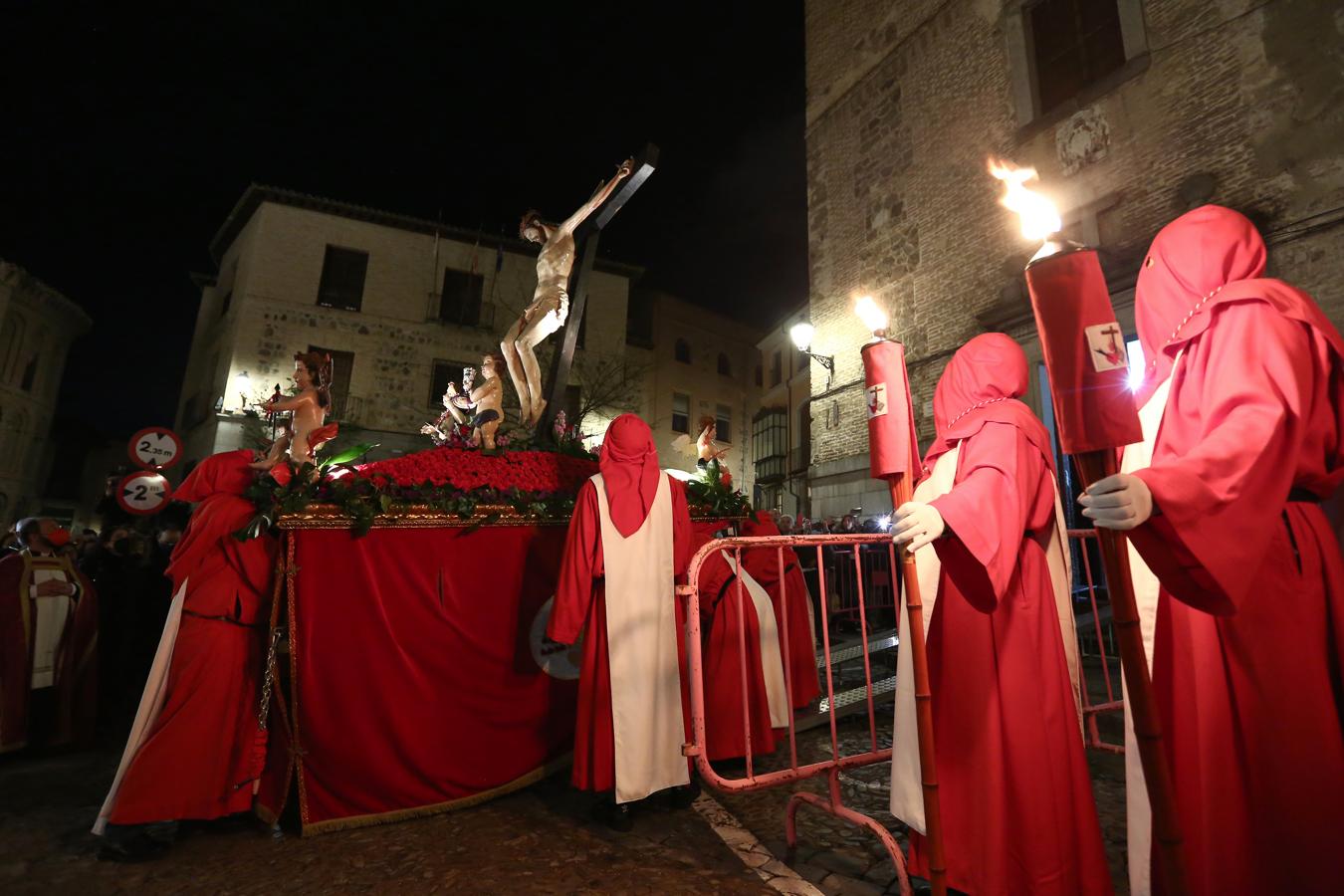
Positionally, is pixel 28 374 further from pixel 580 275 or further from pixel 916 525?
pixel 916 525

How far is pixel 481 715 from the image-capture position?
3.80 metres

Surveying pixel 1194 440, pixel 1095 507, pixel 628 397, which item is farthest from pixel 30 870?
pixel 628 397

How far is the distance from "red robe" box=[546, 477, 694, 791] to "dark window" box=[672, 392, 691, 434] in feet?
80.8

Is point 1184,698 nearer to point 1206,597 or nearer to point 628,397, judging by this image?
point 1206,597

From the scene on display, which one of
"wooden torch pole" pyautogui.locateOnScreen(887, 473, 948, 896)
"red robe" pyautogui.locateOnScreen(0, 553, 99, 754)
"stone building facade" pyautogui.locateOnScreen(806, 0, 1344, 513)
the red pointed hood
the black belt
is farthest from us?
"stone building facade" pyautogui.locateOnScreen(806, 0, 1344, 513)

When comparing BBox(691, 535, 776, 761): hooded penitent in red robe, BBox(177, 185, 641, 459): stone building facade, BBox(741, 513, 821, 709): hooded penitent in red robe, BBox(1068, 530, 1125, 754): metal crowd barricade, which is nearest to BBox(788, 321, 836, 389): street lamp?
BBox(1068, 530, 1125, 754): metal crowd barricade

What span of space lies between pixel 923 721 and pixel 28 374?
3385cm

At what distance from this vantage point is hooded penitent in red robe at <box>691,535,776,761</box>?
13.9ft

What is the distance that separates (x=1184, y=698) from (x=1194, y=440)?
2.40 feet

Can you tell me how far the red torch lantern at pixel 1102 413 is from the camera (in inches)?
47.5

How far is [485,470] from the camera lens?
414 centimetres

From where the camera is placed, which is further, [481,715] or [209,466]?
[481,715]

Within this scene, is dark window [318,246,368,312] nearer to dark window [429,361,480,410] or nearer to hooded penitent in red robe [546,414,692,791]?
dark window [429,361,480,410]

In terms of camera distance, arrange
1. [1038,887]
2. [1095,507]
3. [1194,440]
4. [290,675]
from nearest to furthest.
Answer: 1. [1095,507]
2. [1194,440]
3. [1038,887]
4. [290,675]
